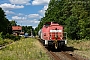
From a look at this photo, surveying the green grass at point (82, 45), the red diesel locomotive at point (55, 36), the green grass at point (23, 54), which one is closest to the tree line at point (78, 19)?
the green grass at point (82, 45)

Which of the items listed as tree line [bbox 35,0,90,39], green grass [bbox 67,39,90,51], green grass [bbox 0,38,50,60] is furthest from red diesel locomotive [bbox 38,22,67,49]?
tree line [bbox 35,0,90,39]

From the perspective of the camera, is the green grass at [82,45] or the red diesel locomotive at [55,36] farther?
the green grass at [82,45]

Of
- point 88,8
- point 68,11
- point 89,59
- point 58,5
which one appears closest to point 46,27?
point 89,59

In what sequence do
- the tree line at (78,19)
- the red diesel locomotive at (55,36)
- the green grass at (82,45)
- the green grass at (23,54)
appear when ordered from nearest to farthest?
the green grass at (23,54), the red diesel locomotive at (55,36), the green grass at (82,45), the tree line at (78,19)

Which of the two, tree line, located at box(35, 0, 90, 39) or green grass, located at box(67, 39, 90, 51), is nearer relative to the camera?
green grass, located at box(67, 39, 90, 51)

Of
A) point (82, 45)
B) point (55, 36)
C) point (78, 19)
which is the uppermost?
point (55, 36)

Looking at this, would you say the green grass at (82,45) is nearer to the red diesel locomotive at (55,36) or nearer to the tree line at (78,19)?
the red diesel locomotive at (55,36)

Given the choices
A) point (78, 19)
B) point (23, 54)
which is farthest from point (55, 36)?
point (78, 19)

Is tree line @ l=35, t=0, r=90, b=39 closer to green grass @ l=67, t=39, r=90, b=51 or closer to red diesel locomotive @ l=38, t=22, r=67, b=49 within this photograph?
green grass @ l=67, t=39, r=90, b=51

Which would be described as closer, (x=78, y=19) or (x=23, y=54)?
(x=23, y=54)

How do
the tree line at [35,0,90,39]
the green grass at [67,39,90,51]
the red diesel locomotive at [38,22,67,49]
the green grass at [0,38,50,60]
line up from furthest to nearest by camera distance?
the tree line at [35,0,90,39] < the green grass at [67,39,90,51] < the red diesel locomotive at [38,22,67,49] < the green grass at [0,38,50,60]

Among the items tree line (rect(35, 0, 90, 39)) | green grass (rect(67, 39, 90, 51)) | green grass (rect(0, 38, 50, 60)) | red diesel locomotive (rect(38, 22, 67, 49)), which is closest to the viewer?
green grass (rect(0, 38, 50, 60))

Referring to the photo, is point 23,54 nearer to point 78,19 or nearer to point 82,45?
point 82,45

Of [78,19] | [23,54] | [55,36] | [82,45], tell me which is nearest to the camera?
[23,54]
